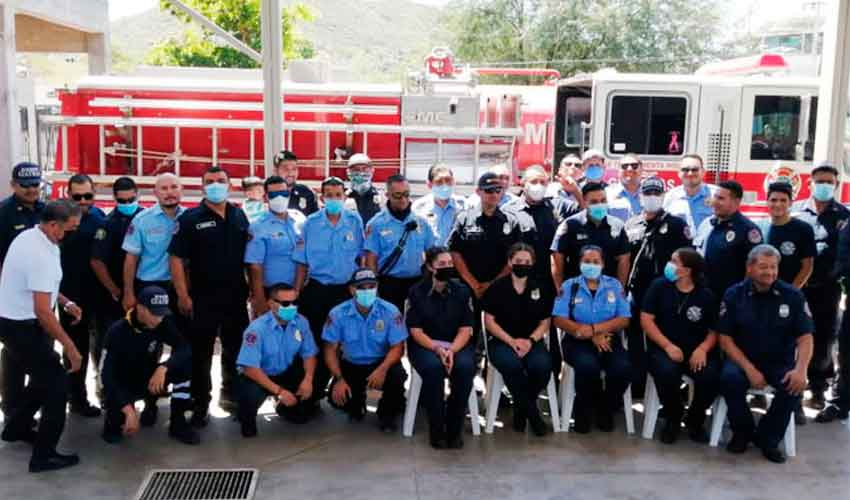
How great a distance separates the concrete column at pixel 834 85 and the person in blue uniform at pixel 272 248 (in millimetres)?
5289

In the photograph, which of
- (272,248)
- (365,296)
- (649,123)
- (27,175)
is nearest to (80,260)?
(27,175)

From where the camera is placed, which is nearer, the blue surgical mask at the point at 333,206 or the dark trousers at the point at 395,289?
the blue surgical mask at the point at 333,206

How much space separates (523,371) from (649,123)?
17.3 ft

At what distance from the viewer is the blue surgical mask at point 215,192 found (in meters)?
6.07

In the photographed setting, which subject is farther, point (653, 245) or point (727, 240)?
point (653, 245)

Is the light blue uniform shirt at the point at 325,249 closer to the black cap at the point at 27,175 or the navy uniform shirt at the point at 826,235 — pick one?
the black cap at the point at 27,175

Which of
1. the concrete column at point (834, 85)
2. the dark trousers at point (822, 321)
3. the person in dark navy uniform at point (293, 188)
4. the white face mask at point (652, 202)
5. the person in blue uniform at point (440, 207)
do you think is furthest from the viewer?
the concrete column at point (834, 85)

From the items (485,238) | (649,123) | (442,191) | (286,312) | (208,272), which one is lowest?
(286,312)

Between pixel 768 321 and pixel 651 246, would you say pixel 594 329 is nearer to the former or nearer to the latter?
pixel 651 246

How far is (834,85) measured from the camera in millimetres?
8258

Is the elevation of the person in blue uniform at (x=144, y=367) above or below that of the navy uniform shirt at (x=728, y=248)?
below

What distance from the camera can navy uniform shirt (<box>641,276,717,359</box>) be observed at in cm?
610

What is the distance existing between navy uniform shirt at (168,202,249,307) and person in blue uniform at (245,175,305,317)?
0.38ft

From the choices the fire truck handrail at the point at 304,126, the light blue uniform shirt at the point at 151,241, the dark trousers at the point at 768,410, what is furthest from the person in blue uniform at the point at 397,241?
the fire truck handrail at the point at 304,126
